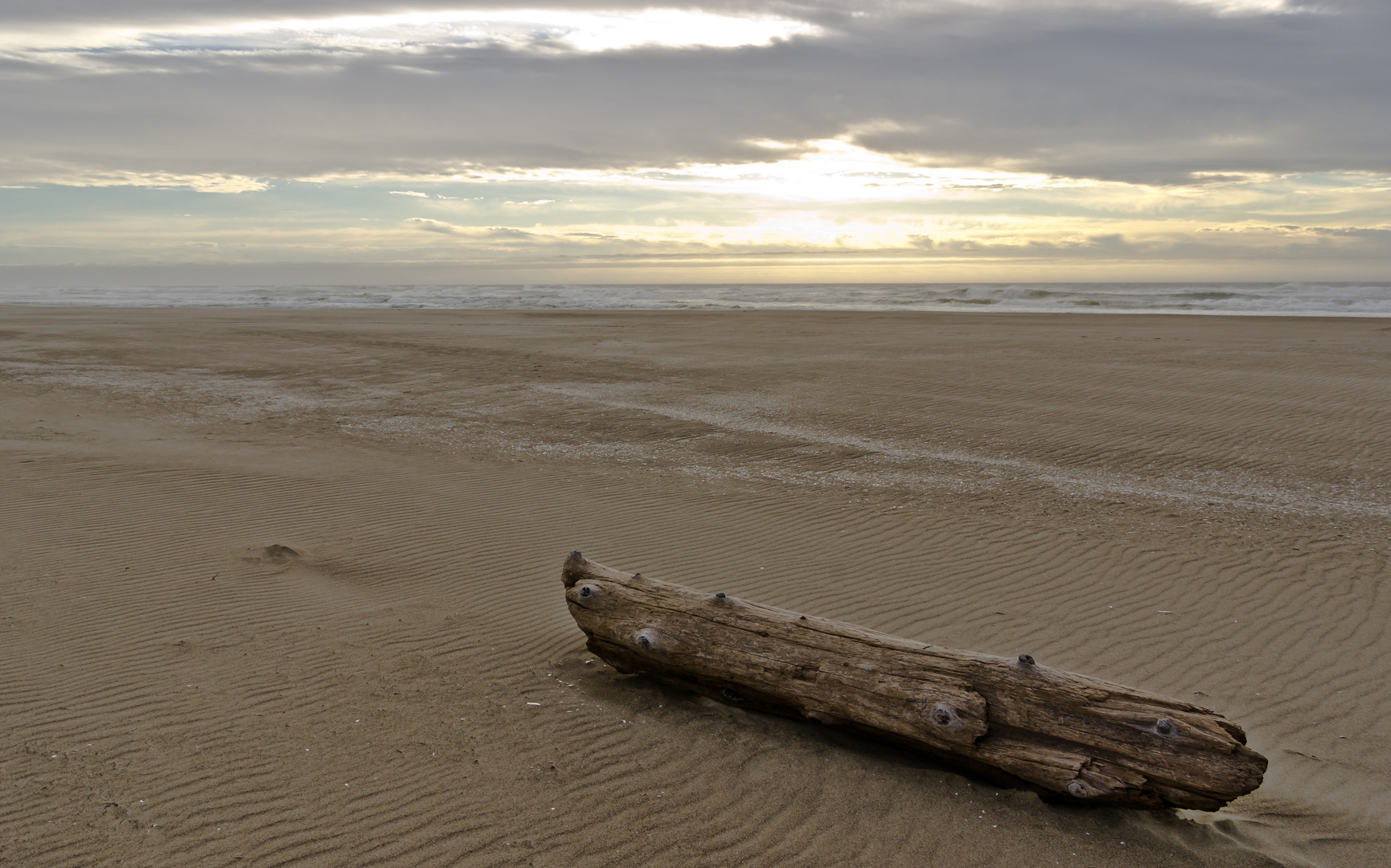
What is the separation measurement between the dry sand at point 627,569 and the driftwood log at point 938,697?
19 cm

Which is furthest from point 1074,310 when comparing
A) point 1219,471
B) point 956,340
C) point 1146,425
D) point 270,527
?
point 270,527

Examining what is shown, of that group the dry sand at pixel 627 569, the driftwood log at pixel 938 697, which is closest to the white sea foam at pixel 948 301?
the dry sand at pixel 627 569

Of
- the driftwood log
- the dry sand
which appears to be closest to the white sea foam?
the dry sand

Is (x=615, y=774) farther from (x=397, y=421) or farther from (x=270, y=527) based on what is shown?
(x=397, y=421)

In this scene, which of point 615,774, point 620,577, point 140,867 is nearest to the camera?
point 140,867

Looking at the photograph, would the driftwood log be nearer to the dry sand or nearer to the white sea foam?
the dry sand

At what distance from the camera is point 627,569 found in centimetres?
752

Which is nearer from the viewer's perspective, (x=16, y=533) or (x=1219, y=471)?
(x=16, y=533)

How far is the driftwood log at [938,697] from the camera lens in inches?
145

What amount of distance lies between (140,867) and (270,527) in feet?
18.0

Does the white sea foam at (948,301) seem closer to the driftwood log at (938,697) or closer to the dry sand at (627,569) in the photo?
the dry sand at (627,569)

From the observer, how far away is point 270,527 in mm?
8391

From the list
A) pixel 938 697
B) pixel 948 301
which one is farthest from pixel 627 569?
pixel 948 301

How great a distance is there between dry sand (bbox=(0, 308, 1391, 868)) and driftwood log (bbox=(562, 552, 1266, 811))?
0.19m
